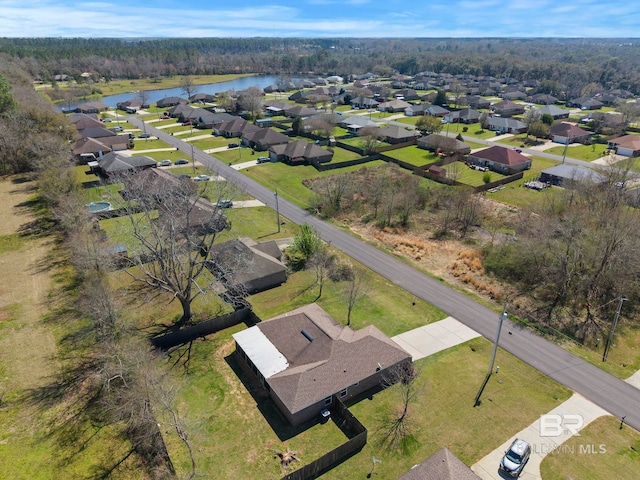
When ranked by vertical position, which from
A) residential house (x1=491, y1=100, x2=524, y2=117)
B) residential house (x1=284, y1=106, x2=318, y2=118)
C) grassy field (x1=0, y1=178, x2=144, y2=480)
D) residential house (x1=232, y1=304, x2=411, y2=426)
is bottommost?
grassy field (x1=0, y1=178, x2=144, y2=480)

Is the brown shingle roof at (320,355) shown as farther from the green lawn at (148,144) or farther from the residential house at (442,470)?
the green lawn at (148,144)

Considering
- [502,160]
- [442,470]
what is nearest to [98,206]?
[442,470]

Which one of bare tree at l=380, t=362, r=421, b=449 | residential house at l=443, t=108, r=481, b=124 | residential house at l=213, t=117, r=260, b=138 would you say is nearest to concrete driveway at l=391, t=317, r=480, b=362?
bare tree at l=380, t=362, r=421, b=449

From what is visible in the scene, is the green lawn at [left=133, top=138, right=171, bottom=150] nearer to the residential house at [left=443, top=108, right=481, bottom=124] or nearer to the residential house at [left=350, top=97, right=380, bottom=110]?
the residential house at [left=350, top=97, right=380, bottom=110]

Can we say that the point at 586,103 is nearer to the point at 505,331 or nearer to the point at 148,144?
the point at 505,331

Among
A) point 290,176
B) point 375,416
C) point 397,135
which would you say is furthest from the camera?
point 397,135

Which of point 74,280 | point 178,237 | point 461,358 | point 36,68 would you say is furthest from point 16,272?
point 36,68
